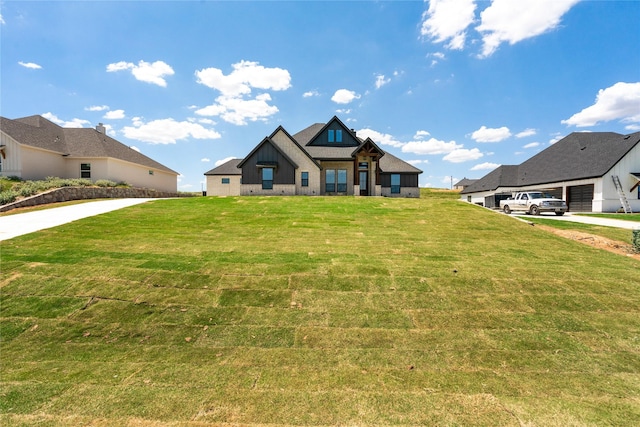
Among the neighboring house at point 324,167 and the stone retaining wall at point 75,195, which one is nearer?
the stone retaining wall at point 75,195

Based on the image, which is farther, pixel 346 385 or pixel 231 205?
pixel 231 205

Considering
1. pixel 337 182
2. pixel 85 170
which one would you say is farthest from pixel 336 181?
pixel 85 170

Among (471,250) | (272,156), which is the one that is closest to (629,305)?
(471,250)

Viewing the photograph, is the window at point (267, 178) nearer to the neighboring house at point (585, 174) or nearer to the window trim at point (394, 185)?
the window trim at point (394, 185)

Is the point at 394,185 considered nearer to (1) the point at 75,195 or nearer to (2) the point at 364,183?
(2) the point at 364,183

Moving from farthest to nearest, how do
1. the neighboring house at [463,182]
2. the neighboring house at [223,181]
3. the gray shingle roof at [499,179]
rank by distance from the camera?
the neighboring house at [463,182]
the gray shingle roof at [499,179]
the neighboring house at [223,181]

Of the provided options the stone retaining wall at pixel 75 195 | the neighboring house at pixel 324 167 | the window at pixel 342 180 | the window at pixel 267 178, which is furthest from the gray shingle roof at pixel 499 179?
the stone retaining wall at pixel 75 195

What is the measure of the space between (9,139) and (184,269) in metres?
29.0

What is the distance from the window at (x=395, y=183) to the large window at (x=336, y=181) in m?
6.20

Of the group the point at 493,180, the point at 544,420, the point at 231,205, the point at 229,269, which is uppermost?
the point at 493,180

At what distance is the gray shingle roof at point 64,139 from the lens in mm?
24734

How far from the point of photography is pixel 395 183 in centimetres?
3195

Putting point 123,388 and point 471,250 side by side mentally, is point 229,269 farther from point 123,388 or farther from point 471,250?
point 471,250

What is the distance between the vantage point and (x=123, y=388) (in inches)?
147
